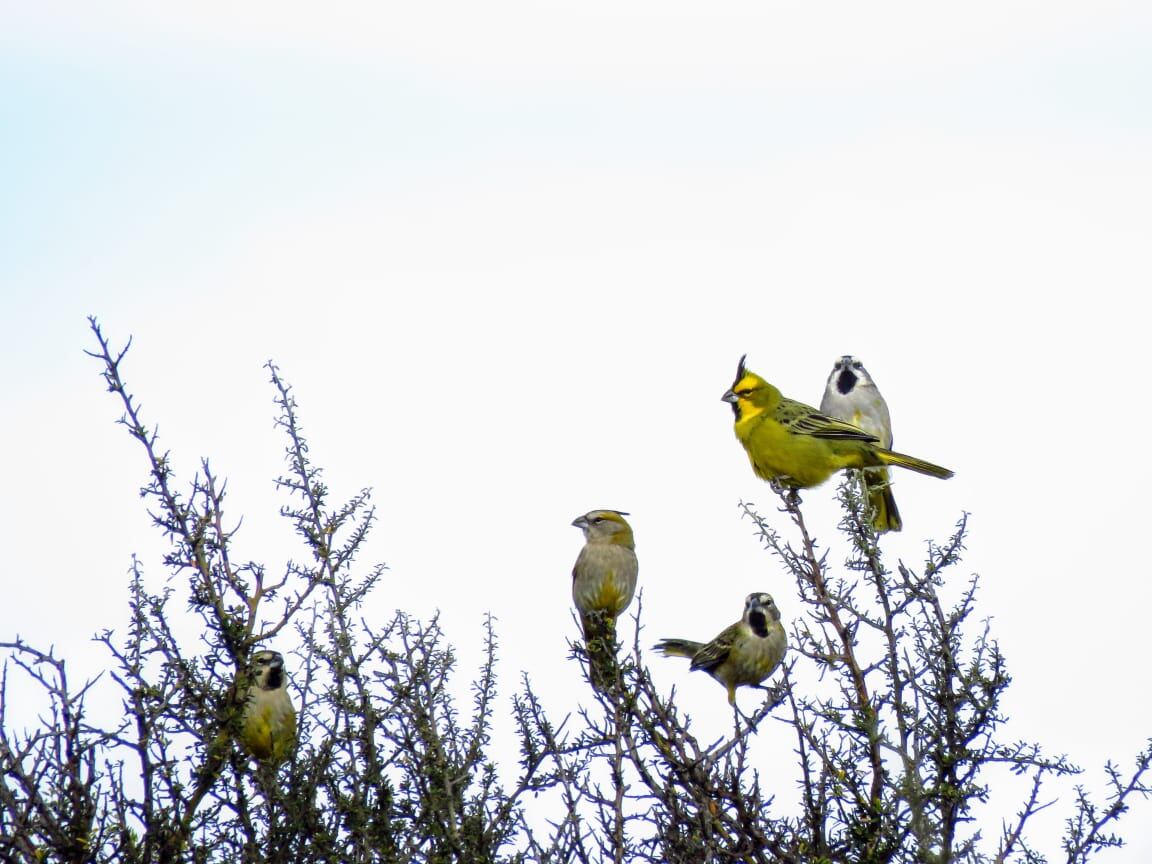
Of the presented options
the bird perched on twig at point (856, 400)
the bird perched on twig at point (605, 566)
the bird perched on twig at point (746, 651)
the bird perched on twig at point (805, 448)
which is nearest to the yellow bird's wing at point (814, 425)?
the bird perched on twig at point (805, 448)

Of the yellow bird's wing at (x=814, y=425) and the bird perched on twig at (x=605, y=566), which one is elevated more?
the yellow bird's wing at (x=814, y=425)

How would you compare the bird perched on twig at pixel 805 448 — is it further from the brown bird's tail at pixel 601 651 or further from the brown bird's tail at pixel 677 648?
the brown bird's tail at pixel 601 651

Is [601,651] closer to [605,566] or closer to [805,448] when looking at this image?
[605,566]

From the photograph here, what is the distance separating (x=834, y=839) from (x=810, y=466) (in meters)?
3.73

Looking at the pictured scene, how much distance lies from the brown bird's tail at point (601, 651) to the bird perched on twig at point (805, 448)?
10.3 feet

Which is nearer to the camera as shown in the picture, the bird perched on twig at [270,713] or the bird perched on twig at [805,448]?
the bird perched on twig at [270,713]

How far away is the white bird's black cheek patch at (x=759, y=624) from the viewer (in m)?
8.34

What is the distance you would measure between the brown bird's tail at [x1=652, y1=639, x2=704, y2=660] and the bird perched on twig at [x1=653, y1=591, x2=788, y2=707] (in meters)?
0.41

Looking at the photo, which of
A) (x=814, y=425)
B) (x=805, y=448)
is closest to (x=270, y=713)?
(x=805, y=448)

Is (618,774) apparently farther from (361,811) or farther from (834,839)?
(361,811)

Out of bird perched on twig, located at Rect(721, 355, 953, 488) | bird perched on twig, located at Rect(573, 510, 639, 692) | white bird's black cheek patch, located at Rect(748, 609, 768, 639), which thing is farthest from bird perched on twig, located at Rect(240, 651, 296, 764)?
bird perched on twig, located at Rect(721, 355, 953, 488)

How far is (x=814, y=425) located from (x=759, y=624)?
4.42 ft

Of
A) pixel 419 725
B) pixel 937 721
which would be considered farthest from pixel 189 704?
pixel 937 721

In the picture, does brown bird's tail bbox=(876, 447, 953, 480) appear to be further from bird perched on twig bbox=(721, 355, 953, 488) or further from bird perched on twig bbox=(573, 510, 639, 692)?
bird perched on twig bbox=(573, 510, 639, 692)
